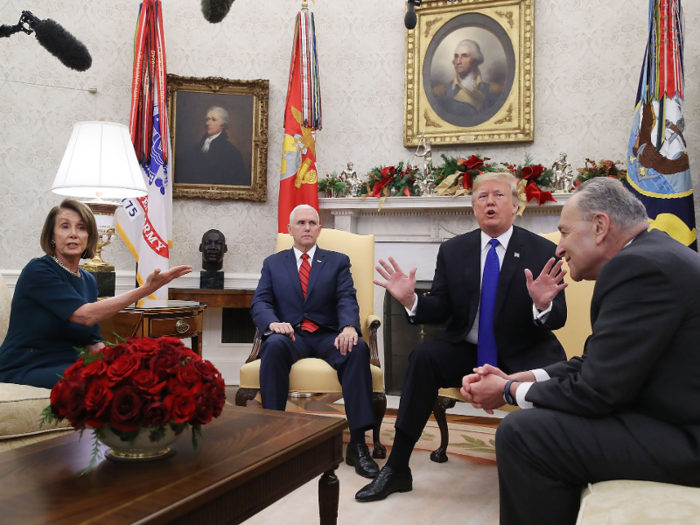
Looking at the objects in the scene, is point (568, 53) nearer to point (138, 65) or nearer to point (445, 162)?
point (445, 162)

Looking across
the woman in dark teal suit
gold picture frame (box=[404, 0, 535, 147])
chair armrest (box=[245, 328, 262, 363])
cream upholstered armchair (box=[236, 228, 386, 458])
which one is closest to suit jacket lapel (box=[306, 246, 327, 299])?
cream upholstered armchair (box=[236, 228, 386, 458])

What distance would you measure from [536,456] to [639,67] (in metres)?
4.01

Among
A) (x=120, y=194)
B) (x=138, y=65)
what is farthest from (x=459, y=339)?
(x=138, y=65)

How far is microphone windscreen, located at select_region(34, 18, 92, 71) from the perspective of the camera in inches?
146

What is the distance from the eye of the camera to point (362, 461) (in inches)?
108

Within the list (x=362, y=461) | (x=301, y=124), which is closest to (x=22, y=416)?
(x=362, y=461)

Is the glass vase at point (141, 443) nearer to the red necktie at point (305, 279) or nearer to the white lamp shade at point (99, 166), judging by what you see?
the red necktie at point (305, 279)

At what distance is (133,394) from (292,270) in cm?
212

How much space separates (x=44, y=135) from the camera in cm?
483

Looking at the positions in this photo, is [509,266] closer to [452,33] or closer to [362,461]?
[362,461]

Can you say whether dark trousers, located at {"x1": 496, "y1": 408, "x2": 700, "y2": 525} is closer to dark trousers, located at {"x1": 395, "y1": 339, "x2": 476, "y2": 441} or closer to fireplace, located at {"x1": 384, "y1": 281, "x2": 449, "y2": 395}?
dark trousers, located at {"x1": 395, "y1": 339, "x2": 476, "y2": 441}

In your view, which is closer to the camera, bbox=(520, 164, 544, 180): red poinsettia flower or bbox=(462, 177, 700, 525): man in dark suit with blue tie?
bbox=(462, 177, 700, 525): man in dark suit with blue tie

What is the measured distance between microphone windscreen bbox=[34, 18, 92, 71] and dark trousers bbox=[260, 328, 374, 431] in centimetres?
264

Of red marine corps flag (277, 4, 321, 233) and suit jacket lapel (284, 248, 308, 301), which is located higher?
red marine corps flag (277, 4, 321, 233)
